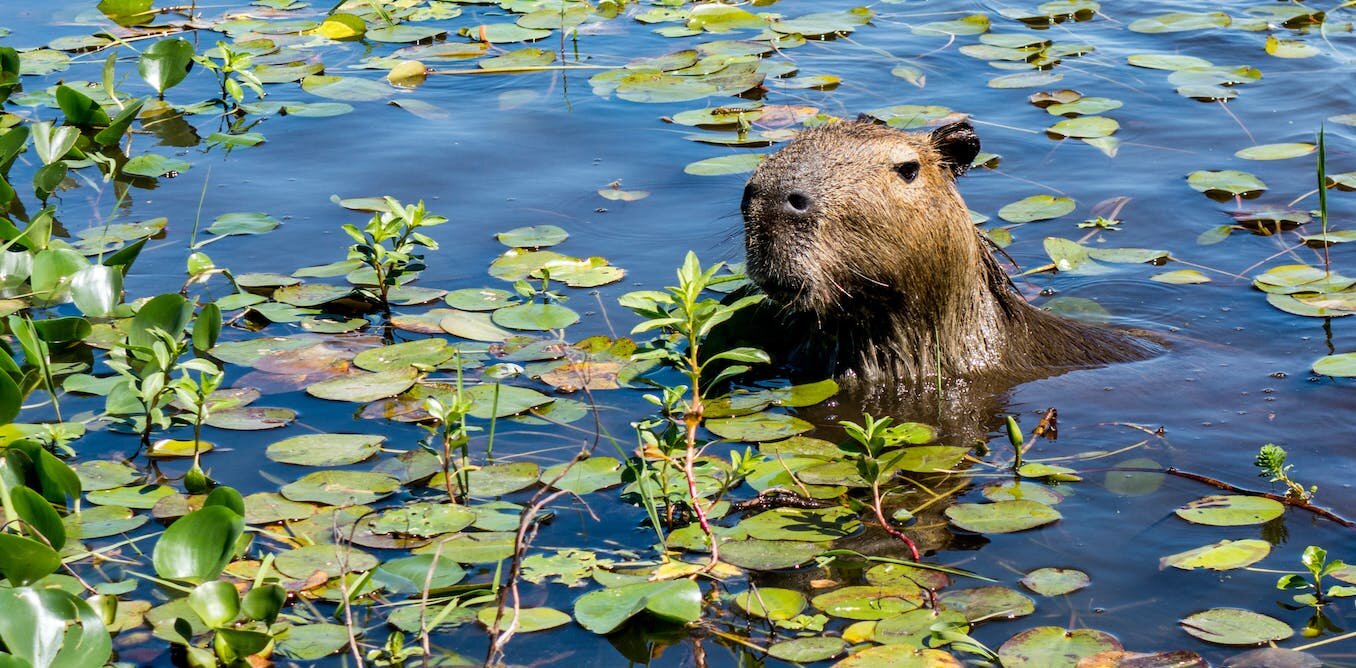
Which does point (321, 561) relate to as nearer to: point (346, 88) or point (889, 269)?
point (889, 269)

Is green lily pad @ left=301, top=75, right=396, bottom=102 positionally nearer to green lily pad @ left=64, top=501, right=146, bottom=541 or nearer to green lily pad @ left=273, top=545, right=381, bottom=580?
green lily pad @ left=64, top=501, right=146, bottom=541

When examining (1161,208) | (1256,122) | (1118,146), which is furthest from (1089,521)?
(1256,122)

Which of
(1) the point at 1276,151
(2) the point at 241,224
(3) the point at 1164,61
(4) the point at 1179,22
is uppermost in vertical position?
(4) the point at 1179,22

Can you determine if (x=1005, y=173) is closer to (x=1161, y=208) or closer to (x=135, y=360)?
(x=1161, y=208)

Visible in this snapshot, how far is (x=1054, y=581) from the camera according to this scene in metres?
3.81

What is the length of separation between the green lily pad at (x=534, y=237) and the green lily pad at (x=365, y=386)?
143cm

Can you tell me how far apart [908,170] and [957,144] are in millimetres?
336

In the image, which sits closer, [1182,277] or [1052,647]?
[1052,647]

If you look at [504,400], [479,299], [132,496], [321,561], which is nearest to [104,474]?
[132,496]

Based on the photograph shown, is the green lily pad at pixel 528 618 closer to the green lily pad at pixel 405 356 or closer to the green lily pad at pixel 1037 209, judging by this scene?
the green lily pad at pixel 405 356

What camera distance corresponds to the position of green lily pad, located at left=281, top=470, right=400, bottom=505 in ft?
13.3

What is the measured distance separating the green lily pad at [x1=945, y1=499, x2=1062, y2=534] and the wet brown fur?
3.42 ft

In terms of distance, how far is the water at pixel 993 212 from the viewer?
407cm

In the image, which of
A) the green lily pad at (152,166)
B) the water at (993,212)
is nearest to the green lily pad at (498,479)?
the water at (993,212)
